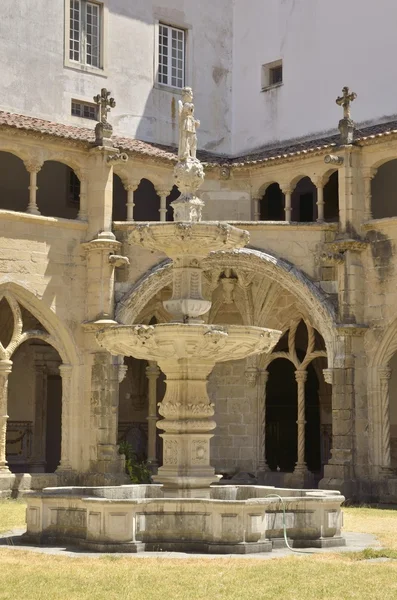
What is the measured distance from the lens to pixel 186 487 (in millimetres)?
13906

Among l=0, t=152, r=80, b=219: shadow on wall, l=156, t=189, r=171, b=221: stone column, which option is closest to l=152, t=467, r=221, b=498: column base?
l=156, t=189, r=171, b=221: stone column

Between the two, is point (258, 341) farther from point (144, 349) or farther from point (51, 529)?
point (51, 529)

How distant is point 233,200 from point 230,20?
5.96 meters

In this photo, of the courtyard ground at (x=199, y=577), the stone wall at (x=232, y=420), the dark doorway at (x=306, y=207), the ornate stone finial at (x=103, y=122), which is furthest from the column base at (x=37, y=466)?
the courtyard ground at (x=199, y=577)

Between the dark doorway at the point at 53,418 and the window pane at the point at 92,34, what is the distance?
289 inches

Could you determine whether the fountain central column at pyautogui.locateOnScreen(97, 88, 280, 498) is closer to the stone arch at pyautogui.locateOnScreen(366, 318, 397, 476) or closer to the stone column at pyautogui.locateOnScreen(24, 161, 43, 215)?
the stone arch at pyautogui.locateOnScreen(366, 318, 397, 476)

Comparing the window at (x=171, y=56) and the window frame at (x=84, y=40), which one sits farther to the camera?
the window at (x=171, y=56)

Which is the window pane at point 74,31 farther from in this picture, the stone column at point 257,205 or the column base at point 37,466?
the column base at point 37,466

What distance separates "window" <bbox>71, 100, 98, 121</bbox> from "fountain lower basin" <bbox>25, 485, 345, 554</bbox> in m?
13.7

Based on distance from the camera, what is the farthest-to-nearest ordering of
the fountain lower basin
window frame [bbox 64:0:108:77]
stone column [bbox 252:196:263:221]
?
window frame [bbox 64:0:108:77] → stone column [bbox 252:196:263:221] → the fountain lower basin

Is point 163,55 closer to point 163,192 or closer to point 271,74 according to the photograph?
point 271,74

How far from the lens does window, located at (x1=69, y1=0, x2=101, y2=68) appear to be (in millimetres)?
25812

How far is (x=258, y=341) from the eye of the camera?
13883 millimetres

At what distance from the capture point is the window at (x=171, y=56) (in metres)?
27.5
